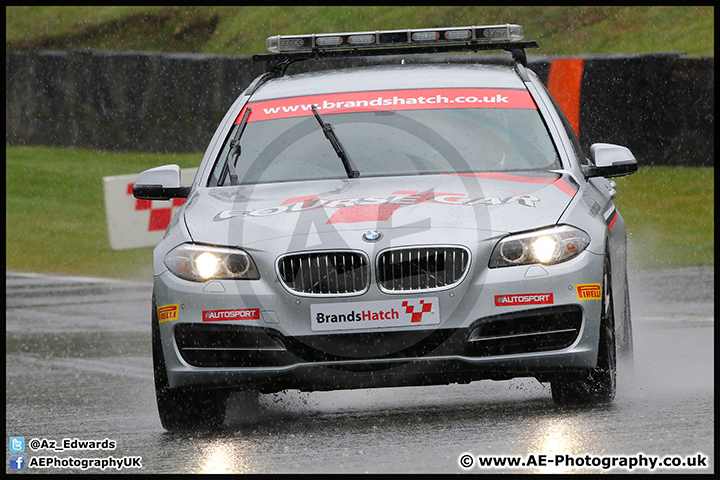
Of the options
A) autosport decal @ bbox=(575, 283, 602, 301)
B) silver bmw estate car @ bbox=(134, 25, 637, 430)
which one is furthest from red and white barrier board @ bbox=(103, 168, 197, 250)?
autosport decal @ bbox=(575, 283, 602, 301)

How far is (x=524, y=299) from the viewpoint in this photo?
228 inches

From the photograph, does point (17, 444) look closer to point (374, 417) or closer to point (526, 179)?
point (374, 417)

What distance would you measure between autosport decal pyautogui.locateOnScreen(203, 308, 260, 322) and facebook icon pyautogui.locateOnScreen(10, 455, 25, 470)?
99cm

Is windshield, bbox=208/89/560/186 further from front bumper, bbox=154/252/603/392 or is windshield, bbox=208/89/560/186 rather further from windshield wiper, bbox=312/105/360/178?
front bumper, bbox=154/252/603/392

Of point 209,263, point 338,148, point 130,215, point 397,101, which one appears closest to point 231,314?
point 209,263

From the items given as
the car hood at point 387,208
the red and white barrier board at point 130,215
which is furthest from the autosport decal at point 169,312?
the red and white barrier board at point 130,215

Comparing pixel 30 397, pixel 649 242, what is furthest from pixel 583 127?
pixel 30 397

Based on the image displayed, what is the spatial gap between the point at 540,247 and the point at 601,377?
28.2 inches

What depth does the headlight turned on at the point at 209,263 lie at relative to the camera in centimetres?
591

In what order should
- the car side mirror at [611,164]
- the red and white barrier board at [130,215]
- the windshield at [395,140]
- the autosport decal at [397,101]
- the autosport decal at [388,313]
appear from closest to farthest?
1. the autosport decal at [388,313]
2. the car side mirror at [611,164]
3. the windshield at [395,140]
4. the autosport decal at [397,101]
5. the red and white barrier board at [130,215]

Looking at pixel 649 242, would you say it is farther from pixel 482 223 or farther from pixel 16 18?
pixel 16 18

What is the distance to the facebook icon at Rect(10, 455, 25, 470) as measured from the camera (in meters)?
5.76

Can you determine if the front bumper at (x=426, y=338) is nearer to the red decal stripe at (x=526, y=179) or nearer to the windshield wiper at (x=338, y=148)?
the red decal stripe at (x=526, y=179)

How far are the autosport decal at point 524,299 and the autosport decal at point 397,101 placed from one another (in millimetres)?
1799
